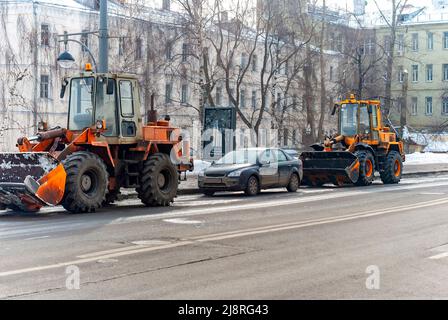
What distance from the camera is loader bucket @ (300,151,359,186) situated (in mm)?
27047

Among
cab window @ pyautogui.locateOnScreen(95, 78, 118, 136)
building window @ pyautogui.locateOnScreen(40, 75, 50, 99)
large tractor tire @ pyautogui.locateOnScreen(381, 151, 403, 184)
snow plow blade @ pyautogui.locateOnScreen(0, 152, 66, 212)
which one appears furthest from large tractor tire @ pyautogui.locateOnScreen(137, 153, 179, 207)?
building window @ pyautogui.locateOnScreen(40, 75, 50, 99)

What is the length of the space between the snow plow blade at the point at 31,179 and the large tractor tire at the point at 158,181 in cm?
302

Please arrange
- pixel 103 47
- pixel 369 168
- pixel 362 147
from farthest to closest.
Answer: pixel 362 147 → pixel 369 168 → pixel 103 47

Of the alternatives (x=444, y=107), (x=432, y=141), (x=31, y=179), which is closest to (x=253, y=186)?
(x=31, y=179)

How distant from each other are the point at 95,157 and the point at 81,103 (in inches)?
80.1

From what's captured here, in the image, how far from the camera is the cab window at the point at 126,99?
18.8m

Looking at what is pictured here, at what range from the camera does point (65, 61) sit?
2402 centimetres

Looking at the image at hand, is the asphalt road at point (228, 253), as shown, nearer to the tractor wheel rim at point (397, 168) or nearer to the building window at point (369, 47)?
the tractor wheel rim at point (397, 168)

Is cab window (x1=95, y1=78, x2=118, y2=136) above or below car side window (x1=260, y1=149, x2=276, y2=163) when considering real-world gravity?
above

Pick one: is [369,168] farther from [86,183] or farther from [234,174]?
[86,183]

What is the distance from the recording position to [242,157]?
23328 millimetres

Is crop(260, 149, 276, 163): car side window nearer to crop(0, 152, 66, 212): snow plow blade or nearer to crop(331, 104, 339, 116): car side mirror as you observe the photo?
crop(331, 104, 339, 116): car side mirror

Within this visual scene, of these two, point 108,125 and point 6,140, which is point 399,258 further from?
point 6,140

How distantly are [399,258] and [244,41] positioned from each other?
30.2 meters
